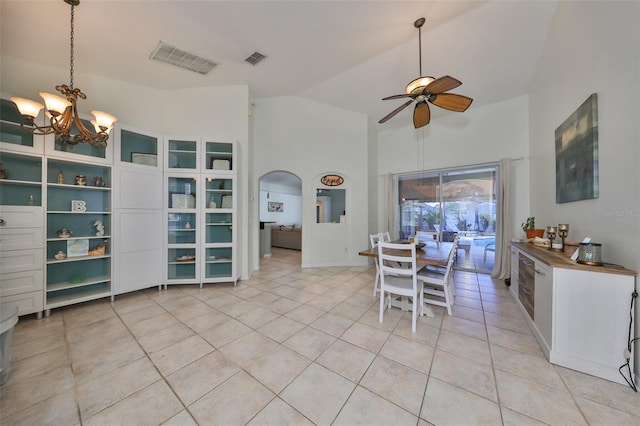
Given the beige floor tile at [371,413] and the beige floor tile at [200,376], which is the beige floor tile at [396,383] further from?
the beige floor tile at [200,376]

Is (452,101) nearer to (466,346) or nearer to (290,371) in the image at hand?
(466,346)

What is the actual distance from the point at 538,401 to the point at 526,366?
0.42 meters

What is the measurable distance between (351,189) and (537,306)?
3635 mm

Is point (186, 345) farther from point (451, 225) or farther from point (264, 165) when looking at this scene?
point (451, 225)

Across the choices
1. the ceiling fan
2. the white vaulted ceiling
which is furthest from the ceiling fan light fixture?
the white vaulted ceiling

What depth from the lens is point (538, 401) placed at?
1.44 meters

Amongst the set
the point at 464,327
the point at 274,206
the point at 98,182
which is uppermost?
the point at 98,182

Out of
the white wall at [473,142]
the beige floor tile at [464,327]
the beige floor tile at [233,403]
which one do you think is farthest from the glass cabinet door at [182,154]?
the white wall at [473,142]

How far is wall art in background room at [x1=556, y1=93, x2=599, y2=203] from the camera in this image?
2.05 m

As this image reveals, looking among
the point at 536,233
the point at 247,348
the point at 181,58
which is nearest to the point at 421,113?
the point at 536,233

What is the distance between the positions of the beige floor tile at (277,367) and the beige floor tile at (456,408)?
0.91m

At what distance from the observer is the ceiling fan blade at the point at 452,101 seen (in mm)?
2512

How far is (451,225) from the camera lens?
5.07 metres

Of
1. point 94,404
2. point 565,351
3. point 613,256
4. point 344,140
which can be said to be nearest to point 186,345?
point 94,404
